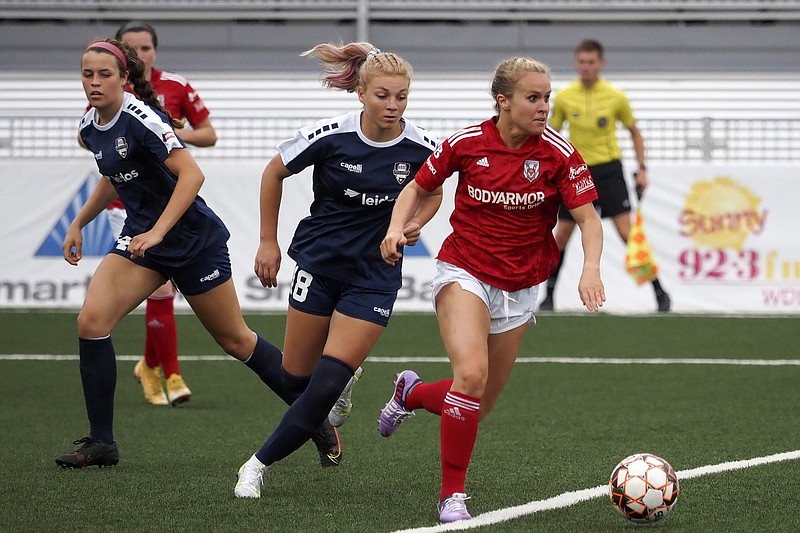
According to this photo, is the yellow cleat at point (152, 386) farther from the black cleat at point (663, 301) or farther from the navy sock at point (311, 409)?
the black cleat at point (663, 301)

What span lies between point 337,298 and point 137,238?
0.87m

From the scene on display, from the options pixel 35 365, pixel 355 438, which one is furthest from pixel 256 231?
pixel 355 438

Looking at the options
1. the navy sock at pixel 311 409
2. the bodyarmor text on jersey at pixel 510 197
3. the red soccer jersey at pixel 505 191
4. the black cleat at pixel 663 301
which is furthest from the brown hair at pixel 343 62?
the black cleat at pixel 663 301

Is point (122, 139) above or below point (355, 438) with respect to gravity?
above

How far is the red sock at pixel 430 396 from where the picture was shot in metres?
5.21

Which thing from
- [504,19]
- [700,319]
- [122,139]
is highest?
[504,19]

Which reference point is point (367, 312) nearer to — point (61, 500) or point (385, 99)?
point (385, 99)

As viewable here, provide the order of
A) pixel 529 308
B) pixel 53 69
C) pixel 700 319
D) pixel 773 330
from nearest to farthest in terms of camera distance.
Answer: pixel 529 308 < pixel 773 330 < pixel 700 319 < pixel 53 69

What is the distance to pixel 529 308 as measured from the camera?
4.82m

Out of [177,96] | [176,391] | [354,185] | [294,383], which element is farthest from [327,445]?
[177,96]

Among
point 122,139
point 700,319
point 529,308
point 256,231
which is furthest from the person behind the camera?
point 256,231

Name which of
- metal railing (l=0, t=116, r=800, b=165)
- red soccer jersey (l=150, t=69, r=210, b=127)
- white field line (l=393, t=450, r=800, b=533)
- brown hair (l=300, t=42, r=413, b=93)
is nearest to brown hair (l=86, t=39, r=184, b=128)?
brown hair (l=300, t=42, r=413, b=93)

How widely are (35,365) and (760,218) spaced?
274 inches

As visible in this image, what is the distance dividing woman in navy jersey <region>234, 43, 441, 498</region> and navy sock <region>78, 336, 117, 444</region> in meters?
0.83
